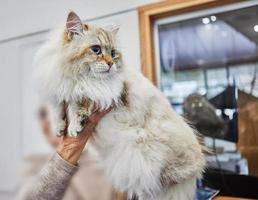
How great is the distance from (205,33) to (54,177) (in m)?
1.12

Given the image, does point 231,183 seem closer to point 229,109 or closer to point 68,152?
point 229,109

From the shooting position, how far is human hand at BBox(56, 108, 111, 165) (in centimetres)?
96

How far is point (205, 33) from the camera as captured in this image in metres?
1.59

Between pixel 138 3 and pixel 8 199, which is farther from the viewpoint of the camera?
pixel 138 3

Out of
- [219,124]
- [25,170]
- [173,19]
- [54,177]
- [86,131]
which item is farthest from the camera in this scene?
[173,19]

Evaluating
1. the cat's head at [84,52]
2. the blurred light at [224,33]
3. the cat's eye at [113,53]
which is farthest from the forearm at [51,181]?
the blurred light at [224,33]

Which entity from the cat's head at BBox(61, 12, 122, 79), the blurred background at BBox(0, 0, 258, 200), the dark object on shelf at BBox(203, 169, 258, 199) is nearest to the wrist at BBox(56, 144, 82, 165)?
the cat's head at BBox(61, 12, 122, 79)

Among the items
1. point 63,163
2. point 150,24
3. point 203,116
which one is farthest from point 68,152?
point 150,24

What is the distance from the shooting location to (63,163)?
927 millimetres

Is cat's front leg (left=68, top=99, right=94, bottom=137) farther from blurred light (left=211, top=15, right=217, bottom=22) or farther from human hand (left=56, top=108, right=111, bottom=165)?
blurred light (left=211, top=15, right=217, bottom=22)

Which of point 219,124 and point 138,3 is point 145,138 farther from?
point 138,3

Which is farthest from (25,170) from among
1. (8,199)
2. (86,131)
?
(86,131)

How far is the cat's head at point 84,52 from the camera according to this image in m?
1.03

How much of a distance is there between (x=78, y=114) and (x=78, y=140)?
91 mm
